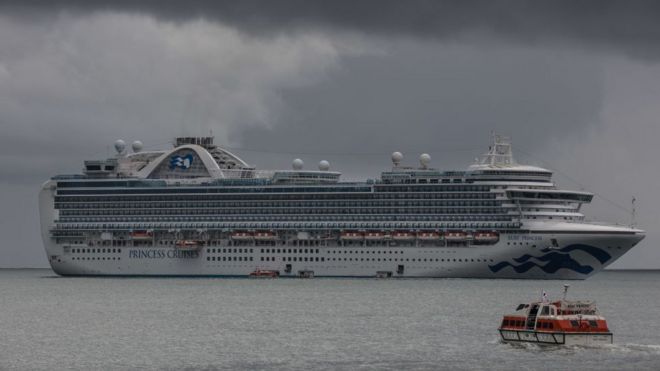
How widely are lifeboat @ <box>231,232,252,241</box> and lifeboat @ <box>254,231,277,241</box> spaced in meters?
0.95

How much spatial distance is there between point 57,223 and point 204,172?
1611 cm

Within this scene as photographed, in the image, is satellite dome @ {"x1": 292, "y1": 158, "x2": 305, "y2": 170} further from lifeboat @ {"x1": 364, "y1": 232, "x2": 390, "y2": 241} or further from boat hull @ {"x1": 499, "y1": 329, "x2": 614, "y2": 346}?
boat hull @ {"x1": 499, "y1": 329, "x2": 614, "y2": 346}

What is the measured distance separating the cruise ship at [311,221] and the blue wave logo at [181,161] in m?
0.10

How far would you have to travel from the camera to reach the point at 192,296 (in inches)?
4636

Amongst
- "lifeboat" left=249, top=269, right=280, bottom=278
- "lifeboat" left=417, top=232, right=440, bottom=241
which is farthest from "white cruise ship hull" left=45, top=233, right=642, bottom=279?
"lifeboat" left=417, top=232, right=440, bottom=241

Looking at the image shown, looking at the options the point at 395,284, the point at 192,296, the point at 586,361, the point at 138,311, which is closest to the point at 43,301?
the point at 192,296

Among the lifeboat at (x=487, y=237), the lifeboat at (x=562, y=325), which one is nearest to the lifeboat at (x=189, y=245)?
the lifeboat at (x=487, y=237)

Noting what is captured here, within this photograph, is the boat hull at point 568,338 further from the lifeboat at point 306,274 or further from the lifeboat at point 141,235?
the lifeboat at point 141,235

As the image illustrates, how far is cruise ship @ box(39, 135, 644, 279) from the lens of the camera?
442 feet

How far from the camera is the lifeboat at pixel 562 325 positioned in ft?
228

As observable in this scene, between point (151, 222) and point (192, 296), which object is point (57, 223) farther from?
point (192, 296)

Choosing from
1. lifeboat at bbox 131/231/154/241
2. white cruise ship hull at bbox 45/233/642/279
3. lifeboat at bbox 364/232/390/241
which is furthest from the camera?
lifeboat at bbox 131/231/154/241

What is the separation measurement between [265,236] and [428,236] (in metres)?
17.2

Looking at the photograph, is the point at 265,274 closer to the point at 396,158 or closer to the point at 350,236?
the point at 350,236
